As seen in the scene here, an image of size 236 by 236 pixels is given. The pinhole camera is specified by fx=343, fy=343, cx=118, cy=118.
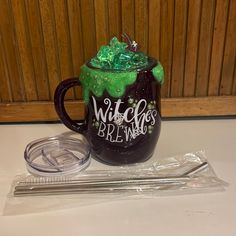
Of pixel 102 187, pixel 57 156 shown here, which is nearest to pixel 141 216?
pixel 102 187

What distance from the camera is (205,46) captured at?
1.72 ft

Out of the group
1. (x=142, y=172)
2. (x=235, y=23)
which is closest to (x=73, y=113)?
(x=142, y=172)

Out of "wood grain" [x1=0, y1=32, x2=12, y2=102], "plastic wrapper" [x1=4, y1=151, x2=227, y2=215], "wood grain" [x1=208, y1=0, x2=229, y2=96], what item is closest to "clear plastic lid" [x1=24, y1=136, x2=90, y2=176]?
"plastic wrapper" [x1=4, y1=151, x2=227, y2=215]

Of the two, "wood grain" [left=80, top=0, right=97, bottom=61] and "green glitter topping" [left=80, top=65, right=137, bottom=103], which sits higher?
"wood grain" [left=80, top=0, right=97, bottom=61]

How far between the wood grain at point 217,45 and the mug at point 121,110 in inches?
5.7

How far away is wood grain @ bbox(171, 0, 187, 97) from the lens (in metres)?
0.50

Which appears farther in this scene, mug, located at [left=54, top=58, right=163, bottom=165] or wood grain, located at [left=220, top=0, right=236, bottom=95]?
wood grain, located at [left=220, top=0, right=236, bottom=95]

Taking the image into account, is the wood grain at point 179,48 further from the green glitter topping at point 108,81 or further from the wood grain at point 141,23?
the green glitter topping at point 108,81

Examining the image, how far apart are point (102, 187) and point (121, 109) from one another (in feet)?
0.31

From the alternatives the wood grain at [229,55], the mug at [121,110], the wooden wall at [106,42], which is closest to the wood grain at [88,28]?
the wooden wall at [106,42]

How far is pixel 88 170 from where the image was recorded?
0.45 m

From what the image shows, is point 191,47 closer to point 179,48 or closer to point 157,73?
point 179,48

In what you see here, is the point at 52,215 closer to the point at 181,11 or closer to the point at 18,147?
the point at 18,147

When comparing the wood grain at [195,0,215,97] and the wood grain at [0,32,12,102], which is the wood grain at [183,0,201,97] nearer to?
the wood grain at [195,0,215,97]
